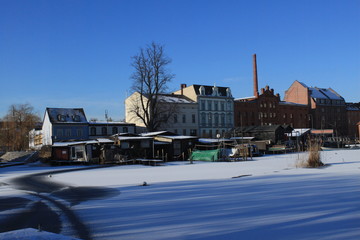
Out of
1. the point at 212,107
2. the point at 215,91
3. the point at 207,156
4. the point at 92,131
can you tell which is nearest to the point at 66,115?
the point at 92,131

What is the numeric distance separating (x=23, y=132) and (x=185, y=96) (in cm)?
3416

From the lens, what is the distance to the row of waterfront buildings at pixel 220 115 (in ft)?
183

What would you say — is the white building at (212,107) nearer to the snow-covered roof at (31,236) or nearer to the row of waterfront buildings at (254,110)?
the row of waterfront buildings at (254,110)

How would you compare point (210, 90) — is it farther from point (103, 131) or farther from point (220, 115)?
point (103, 131)

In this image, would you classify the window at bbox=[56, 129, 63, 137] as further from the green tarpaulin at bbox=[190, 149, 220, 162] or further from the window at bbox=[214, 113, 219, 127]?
the window at bbox=[214, 113, 219, 127]

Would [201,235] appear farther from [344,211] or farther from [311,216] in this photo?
[344,211]

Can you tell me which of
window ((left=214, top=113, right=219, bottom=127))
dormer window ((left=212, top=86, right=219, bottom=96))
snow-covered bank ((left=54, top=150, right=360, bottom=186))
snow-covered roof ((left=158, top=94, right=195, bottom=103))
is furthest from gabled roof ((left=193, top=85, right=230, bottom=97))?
snow-covered bank ((left=54, top=150, right=360, bottom=186))

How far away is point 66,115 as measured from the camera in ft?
183

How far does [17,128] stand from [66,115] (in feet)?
26.7

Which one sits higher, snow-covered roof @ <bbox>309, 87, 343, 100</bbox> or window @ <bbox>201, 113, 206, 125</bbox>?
snow-covered roof @ <bbox>309, 87, 343, 100</bbox>

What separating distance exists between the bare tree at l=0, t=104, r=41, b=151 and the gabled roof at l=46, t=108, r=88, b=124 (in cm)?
455

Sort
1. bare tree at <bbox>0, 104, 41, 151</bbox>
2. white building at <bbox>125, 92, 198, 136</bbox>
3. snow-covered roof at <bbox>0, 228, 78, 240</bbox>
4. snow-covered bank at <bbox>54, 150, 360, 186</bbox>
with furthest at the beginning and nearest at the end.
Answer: white building at <bbox>125, 92, 198, 136</bbox>, bare tree at <bbox>0, 104, 41, 151</bbox>, snow-covered bank at <bbox>54, 150, 360, 186</bbox>, snow-covered roof at <bbox>0, 228, 78, 240</bbox>

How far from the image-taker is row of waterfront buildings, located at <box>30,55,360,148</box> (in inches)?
2200

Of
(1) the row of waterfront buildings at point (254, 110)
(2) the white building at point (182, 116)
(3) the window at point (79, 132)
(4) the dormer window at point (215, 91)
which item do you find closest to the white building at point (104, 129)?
(3) the window at point (79, 132)
